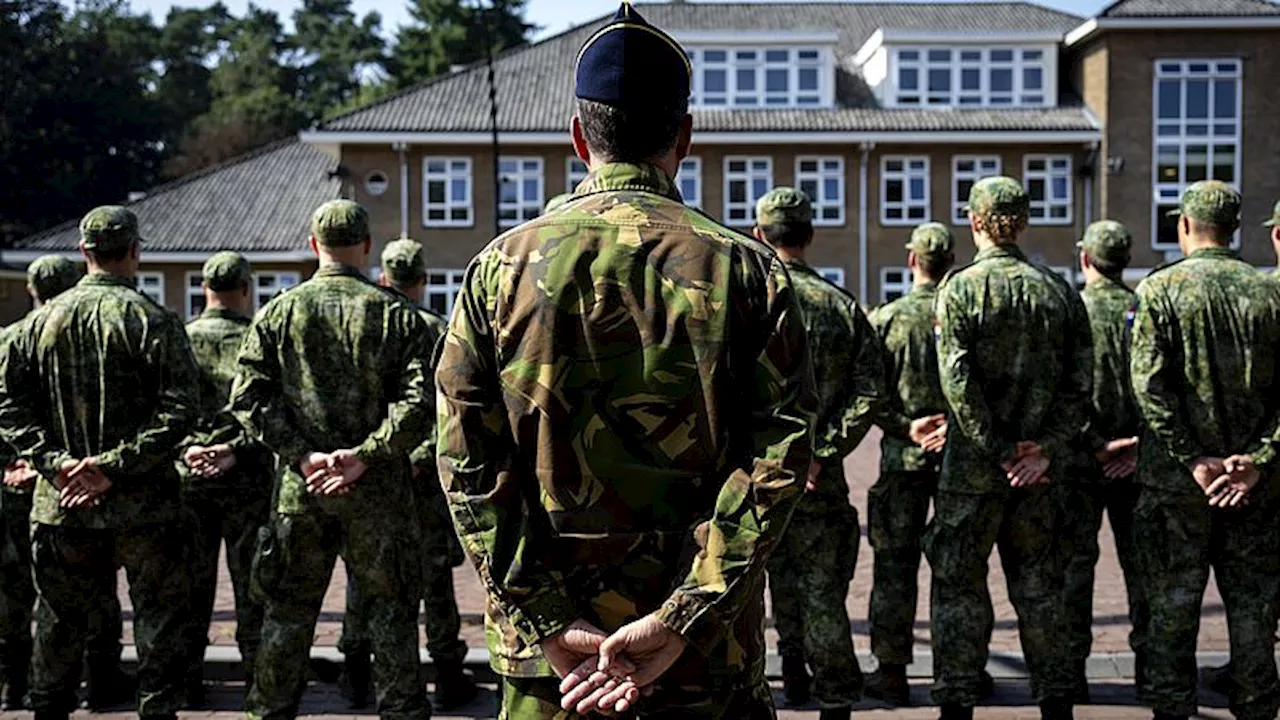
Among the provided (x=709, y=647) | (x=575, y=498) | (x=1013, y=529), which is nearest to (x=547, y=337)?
(x=575, y=498)

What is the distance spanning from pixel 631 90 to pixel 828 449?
3.50 meters

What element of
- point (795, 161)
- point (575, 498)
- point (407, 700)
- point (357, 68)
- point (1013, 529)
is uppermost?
point (357, 68)

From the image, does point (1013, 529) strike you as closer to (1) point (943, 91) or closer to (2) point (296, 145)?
(1) point (943, 91)

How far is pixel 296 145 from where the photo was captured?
182ft

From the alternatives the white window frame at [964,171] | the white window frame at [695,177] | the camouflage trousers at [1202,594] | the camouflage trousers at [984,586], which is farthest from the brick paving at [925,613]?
the white window frame at [964,171]

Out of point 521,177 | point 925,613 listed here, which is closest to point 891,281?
point 521,177

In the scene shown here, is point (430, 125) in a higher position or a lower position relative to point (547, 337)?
higher

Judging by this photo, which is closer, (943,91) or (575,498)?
(575,498)

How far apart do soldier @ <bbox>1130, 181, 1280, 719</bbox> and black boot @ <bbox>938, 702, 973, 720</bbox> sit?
820mm

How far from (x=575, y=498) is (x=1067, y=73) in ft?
145

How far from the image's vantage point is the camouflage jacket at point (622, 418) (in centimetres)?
372

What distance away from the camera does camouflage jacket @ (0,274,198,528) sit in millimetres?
6816

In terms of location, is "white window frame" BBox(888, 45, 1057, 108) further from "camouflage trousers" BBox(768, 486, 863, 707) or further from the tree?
"camouflage trousers" BBox(768, 486, 863, 707)

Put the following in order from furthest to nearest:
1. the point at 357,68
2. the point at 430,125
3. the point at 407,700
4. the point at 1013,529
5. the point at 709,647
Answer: the point at 357,68
the point at 430,125
the point at 1013,529
the point at 407,700
the point at 709,647
